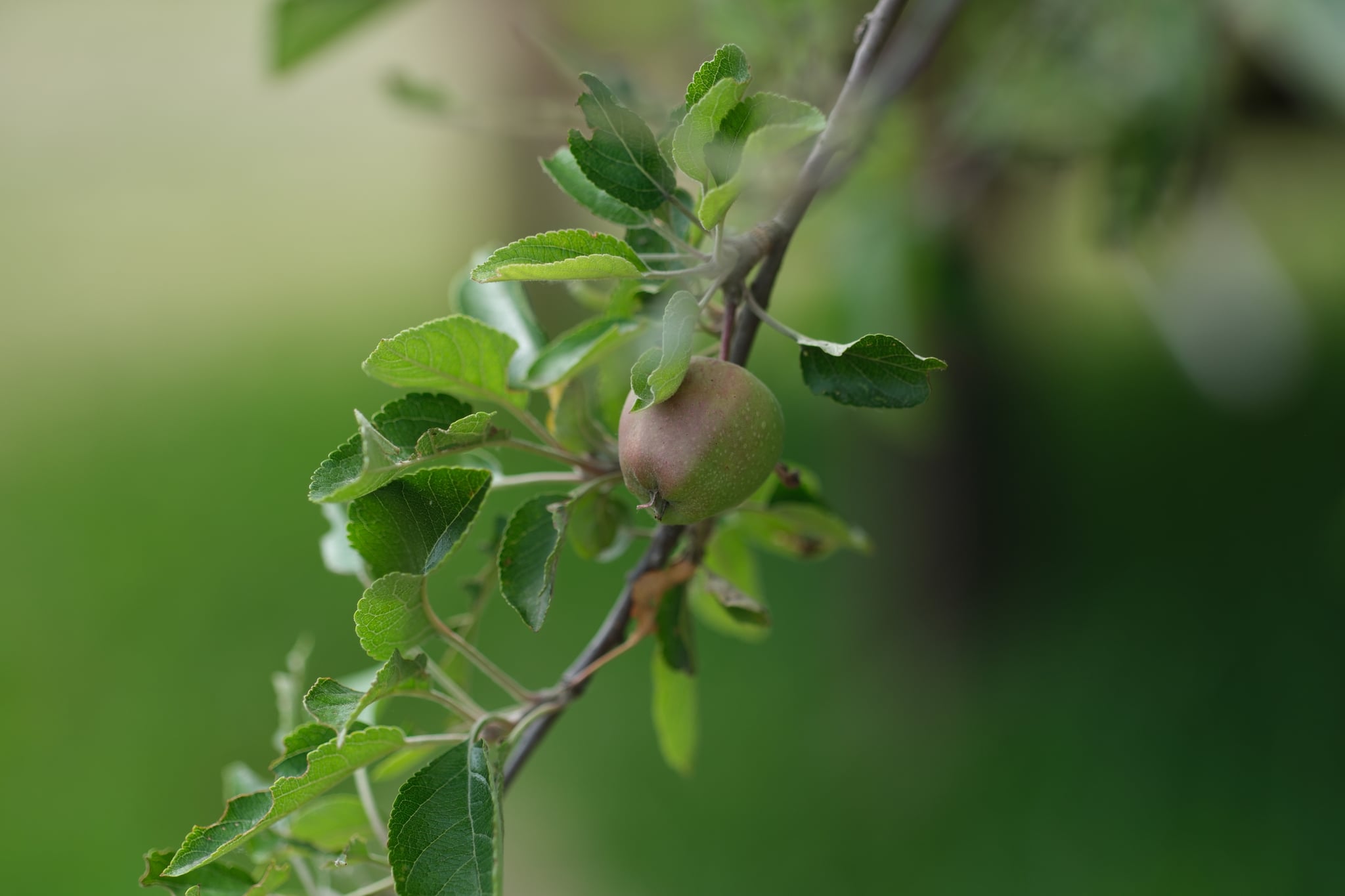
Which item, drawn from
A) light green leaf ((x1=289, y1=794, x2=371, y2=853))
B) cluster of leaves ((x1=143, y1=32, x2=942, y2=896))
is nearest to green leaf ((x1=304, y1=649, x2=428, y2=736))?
cluster of leaves ((x1=143, y1=32, x2=942, y2=896))

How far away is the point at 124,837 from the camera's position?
7.54ft

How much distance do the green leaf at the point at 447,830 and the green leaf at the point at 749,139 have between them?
266 millimetres

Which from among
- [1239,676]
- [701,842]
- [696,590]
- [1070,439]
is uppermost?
[696,590]

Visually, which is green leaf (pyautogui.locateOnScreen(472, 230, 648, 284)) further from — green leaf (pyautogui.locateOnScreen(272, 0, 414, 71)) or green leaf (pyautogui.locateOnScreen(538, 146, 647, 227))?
green leaf (pyautogui.locateOnScreen(272, 0, 414, 71))

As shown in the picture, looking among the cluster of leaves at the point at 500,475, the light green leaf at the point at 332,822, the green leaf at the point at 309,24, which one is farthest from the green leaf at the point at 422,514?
the green leaf at the point at 309,24

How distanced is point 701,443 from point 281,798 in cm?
23

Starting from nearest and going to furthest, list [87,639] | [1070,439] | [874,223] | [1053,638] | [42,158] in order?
1. [874,223]
2. [1053,638]
3. [87,639]
4. [1070,439]
5. [42,158]

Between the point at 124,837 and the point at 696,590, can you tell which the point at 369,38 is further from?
the point at 696,590

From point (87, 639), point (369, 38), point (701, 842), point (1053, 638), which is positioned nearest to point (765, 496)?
point (701, 842)

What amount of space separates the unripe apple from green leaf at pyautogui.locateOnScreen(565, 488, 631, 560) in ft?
0.34

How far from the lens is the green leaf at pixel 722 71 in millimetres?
456

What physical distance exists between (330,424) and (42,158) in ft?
16.1

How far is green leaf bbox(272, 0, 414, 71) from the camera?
1056 millimetres

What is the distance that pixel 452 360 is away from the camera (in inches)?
22.6
